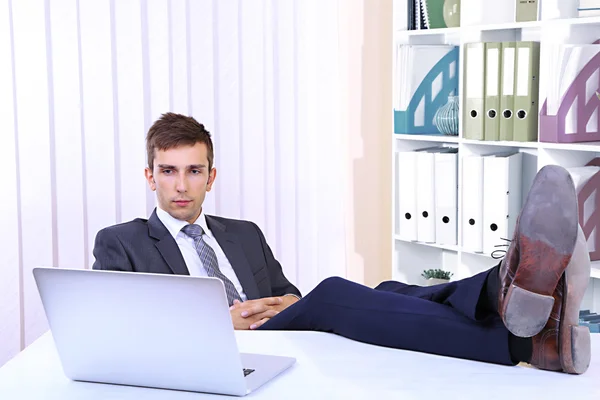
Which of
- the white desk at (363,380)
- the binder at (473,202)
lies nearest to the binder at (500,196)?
the binder at (473,202)

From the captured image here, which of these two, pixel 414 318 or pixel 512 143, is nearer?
pixel 414 318

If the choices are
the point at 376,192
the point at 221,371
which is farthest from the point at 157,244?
the point at 376,192

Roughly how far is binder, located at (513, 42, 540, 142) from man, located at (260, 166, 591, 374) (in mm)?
1298

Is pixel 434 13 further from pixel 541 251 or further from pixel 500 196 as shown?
pixel 541 251

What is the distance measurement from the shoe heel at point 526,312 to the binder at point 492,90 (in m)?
1.52

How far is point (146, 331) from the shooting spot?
1.39 meters

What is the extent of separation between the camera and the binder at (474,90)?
2906 mm

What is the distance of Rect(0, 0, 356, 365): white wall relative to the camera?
116 inches

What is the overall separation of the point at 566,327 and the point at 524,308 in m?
0.09

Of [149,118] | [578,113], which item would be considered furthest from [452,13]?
[149,118]

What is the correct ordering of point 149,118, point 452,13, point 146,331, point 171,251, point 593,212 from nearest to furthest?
point 146,331
point 171,251
point 593,212
point 452,13
point 149,118

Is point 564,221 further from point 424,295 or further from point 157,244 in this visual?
point 157,244

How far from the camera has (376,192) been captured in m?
3.81

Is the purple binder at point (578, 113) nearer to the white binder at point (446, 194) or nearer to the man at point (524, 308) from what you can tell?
the white binder at point (446, 194)
